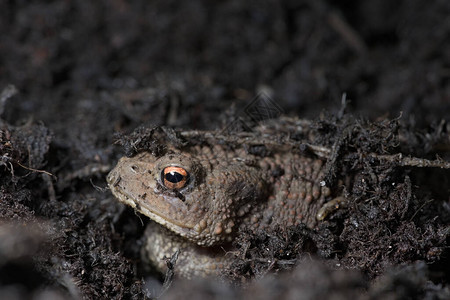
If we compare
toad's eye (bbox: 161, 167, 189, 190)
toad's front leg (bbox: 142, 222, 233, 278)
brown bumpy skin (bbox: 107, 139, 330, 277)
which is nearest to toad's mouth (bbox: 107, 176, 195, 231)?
brown bumpy skin (bbox: 107, 139, 330, 277)

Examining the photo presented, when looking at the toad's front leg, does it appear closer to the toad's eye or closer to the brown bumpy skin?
the brown bumpy skin

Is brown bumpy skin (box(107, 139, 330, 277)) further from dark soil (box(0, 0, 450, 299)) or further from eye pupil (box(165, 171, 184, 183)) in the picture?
dark soil (box(0, 0, 450, 299))

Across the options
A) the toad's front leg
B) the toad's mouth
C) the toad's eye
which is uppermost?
the toad's eye

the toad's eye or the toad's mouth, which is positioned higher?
the toad's eye

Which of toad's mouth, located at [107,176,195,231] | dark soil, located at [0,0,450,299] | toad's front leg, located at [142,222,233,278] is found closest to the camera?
dark soil, located at [0,0,450,299]

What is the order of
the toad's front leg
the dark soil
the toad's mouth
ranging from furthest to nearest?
the toad's front leg, the toad's mouth, the dark soil

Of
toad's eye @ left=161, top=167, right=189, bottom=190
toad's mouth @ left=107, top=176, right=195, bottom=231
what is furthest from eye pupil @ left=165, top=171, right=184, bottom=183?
toad's mouth @ left=107, top=176, right=195, bottom=231

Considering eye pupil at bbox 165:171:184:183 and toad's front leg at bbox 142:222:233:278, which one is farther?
toad's front leg at bbox 142:222:233:278

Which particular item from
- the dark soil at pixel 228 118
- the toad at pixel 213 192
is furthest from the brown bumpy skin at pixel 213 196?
the dark soil at pixel 228 118

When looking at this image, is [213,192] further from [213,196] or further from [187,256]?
[187,256]
